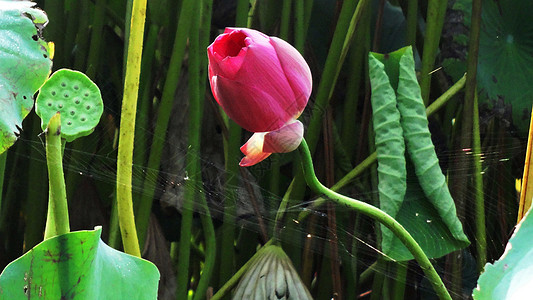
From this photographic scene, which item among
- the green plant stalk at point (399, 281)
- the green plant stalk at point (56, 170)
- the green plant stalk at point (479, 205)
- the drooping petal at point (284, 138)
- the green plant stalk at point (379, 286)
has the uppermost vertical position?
the drooping petal at point (284, 138)

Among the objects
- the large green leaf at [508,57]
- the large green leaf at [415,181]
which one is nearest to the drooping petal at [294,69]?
the large green leaf at [415,181]

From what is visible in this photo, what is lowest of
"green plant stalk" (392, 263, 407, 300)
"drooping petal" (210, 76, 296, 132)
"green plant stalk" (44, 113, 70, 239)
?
"green plant stalk" (392, 263, 407, 300)

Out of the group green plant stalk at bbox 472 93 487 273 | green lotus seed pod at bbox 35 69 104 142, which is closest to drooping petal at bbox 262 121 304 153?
green lotus seed pod at bbox 35 69 104 142

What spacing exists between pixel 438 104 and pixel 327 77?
0.13 meters

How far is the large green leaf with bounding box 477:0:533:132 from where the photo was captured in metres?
0.83

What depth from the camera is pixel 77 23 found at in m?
0.89

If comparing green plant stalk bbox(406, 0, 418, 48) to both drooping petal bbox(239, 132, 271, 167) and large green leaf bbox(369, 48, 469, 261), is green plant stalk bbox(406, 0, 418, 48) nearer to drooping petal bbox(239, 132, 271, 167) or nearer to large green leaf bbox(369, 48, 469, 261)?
large green leaf bbox(369, 48, 469, 261)

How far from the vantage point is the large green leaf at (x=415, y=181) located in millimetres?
635

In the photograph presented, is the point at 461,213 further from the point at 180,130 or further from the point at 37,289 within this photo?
the point at 37,289

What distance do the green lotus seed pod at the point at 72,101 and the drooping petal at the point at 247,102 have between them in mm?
96

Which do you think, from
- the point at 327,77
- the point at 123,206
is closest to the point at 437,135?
the point at 327,77

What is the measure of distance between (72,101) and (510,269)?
27cm

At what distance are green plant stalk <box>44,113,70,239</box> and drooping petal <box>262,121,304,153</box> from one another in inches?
4.4

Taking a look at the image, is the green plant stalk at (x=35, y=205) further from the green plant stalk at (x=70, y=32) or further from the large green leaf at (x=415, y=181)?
the large green leaf at (x=415, y=181)
